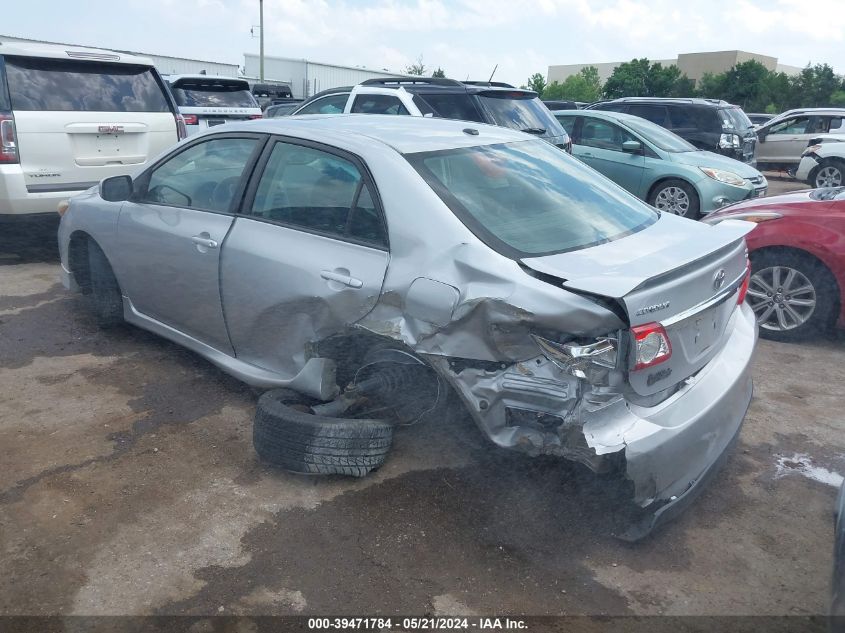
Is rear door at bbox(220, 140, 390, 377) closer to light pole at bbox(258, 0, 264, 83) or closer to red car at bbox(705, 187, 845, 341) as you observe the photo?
red car at bbox(705, 187, 845, 341)

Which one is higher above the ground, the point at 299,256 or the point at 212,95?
the point at 212,95

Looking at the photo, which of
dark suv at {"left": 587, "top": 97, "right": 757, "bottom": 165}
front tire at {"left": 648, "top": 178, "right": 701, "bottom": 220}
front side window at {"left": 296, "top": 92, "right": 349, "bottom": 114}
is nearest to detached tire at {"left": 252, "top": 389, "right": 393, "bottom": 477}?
front tire at {"left": 648, "top": 178, "right": 701, "bottom": 220}

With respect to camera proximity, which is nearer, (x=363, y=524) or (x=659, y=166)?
(x=363, y=524)

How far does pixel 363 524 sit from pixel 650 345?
1348 mm

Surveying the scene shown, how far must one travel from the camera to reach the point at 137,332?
5.09 m

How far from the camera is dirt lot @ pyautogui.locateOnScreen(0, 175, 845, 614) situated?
2.61 metres

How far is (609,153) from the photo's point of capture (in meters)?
9.86

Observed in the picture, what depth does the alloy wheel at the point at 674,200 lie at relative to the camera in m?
9.29

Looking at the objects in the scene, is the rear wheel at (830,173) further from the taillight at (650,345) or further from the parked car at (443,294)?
the taillight at (650,345)

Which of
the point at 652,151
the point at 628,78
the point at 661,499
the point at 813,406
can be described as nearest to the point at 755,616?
the point at 661,499

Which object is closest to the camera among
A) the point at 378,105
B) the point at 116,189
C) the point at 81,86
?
the point at 116,189

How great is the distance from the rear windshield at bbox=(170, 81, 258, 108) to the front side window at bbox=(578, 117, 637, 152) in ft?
16.3

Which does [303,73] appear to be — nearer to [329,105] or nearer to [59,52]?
[329,105]

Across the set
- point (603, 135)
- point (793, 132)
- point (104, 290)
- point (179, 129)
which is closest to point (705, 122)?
point (603, 135)
